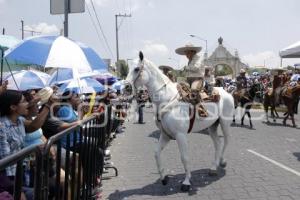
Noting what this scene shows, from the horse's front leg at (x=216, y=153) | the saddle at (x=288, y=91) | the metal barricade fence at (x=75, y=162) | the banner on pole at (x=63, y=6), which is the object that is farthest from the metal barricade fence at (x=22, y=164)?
the saddle at (x=288, y=91)

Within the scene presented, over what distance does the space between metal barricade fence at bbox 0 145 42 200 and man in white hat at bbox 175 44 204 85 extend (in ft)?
17.0

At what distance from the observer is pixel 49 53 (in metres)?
7.15

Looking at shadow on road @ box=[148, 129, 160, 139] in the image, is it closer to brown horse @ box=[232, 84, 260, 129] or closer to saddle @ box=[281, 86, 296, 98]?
brown horse @ box=[232, 84, 260, 129]

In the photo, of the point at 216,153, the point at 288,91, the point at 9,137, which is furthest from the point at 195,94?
the point at 288,91

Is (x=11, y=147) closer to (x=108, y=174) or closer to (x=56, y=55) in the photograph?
(x=56, y=55)

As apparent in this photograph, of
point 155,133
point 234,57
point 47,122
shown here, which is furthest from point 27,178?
point 234,57

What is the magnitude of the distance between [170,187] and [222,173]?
4.73ft

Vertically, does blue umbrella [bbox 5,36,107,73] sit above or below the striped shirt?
above

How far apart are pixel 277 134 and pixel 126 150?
560cm

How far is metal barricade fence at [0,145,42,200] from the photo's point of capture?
2.62 meters

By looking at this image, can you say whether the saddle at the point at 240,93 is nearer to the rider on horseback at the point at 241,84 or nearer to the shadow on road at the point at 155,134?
the rider on horseback at the point at 241,84

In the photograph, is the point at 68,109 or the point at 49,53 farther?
the point at 68,109

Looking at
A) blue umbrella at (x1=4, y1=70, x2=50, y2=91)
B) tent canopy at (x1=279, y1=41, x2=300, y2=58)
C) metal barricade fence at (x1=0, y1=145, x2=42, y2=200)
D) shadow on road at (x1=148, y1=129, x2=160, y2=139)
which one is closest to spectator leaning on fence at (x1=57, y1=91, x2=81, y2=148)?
blue umbrella at (x1=4, y1=70, x2=50, y2=91)

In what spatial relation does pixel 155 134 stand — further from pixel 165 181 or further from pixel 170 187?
pixel 170 187
